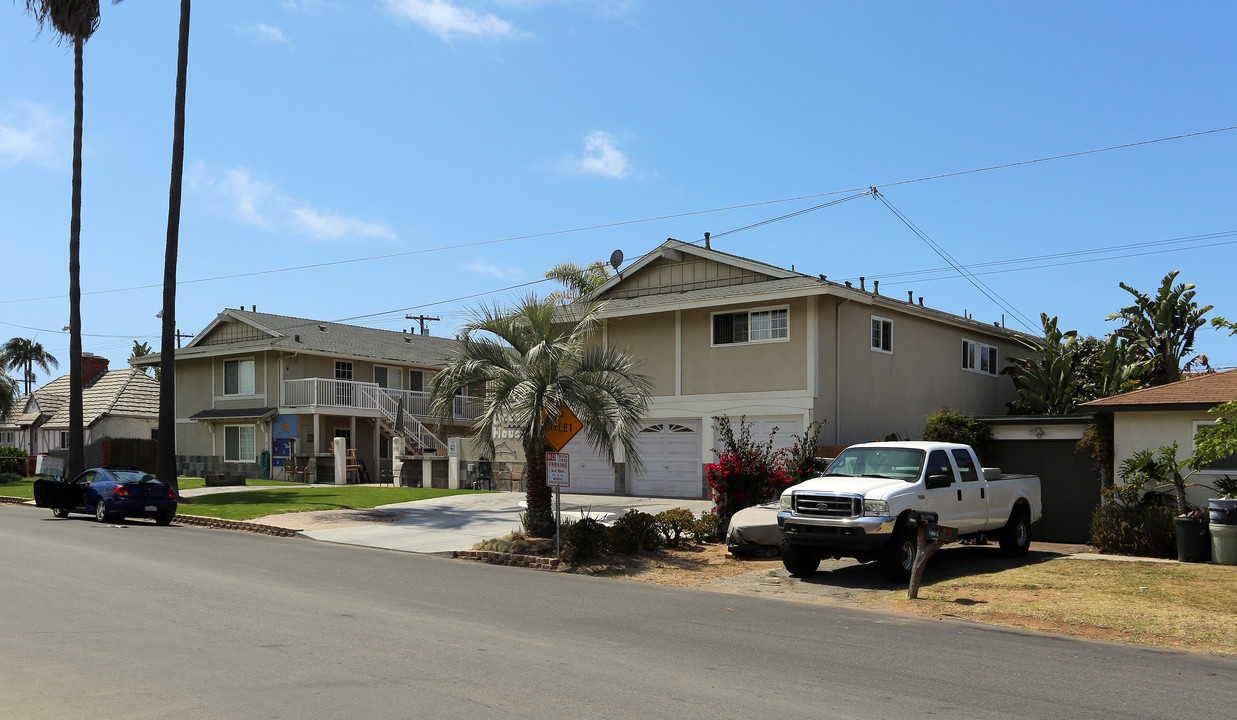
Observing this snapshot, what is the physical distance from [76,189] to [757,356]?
23.7m

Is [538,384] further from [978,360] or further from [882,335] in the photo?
[978,360]

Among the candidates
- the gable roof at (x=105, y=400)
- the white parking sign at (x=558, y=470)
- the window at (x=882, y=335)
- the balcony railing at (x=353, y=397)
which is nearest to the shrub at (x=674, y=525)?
the white parking sign at (x=558, y=470)

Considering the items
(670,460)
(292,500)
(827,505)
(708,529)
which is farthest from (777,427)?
(292,500)

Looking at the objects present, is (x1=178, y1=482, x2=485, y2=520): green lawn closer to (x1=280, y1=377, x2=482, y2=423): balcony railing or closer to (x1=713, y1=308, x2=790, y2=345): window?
(x1=280, y1=377, x2=482, y2=423): balcony railing

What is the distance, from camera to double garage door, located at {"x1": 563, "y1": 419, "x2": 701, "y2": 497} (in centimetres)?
Answer: 2806

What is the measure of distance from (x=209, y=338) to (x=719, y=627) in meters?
38.7

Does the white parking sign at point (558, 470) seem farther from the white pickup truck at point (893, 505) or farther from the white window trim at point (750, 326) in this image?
the white window trim at point (750, 326)

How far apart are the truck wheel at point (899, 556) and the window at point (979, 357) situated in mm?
18843

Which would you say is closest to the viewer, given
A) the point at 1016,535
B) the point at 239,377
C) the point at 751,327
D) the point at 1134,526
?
the point at 1016,535

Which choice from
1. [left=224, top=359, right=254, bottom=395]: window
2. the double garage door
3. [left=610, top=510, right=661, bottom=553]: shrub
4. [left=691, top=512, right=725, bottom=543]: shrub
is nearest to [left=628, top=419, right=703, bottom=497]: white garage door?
the double garage door

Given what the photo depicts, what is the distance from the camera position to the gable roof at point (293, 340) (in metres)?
40.5

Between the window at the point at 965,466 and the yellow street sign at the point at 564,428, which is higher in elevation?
the yellow street sign at the point at 564,428

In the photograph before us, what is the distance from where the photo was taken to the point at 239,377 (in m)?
42.5

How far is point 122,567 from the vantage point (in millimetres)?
14469
